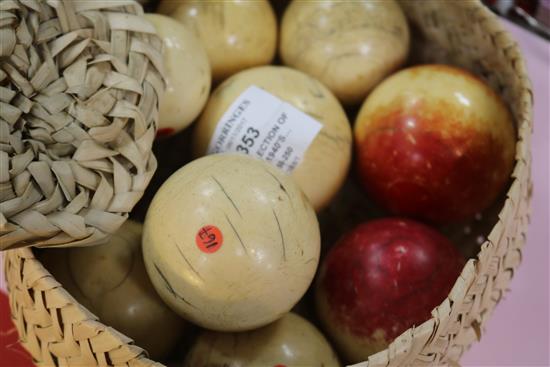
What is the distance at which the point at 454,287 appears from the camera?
2.16 ft

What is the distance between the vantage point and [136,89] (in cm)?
67

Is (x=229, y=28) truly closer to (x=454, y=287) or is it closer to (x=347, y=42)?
(x=347, y=42)

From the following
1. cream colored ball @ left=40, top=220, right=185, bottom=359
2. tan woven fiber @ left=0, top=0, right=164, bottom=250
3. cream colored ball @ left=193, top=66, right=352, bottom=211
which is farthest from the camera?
cream colored ball @ left=193, top=66, right=352, bottom=211

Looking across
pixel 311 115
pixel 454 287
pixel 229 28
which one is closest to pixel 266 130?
pixel 311 115

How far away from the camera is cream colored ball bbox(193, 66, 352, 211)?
33.0 inches

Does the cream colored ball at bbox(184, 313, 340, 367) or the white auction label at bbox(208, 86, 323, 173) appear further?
the white auction label at bbox(208, 86, 323, 173)

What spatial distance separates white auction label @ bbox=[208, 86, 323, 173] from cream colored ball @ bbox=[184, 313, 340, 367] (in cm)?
21

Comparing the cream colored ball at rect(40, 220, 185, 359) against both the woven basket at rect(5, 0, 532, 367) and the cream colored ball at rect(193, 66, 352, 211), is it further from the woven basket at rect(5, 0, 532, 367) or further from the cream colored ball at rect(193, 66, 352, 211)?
the cream colored ball at rect(193, 66, 352, 211)

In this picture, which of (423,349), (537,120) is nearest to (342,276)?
(423,349)

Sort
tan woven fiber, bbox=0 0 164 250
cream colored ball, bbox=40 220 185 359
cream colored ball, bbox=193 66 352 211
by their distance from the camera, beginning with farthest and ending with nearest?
cream colored ball, bbox=193 66 352 211
cream colored ball, bbox=40 220 185 359
tan woven fiber, bbox=0 0 164 250

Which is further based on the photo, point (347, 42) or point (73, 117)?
point (347, 42)

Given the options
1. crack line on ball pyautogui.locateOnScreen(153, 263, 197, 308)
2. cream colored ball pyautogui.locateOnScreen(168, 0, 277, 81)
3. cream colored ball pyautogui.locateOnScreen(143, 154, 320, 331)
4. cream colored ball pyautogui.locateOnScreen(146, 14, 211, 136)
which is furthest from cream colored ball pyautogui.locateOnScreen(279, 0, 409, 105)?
crack line on ball pyautogui.locateOnScreen(153, 263, 197, 308)

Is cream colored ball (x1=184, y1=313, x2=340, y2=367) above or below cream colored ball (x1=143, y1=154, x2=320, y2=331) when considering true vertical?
below

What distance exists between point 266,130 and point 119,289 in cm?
27
